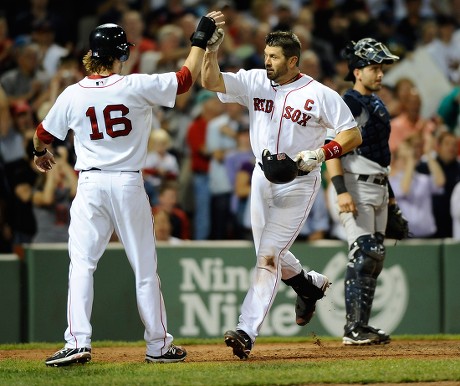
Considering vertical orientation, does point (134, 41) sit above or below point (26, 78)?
above

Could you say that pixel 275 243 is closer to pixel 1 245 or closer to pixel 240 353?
pixel 240 353

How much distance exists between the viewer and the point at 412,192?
12469mm

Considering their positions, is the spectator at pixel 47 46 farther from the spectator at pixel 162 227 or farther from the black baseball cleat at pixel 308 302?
the black baseball cleat at pixel 308 302

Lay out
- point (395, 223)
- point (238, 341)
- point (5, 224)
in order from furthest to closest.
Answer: point (5, 224) → point (395, 223) → point (238, 341)

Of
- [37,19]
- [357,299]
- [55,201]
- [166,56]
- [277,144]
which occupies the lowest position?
[357,299]

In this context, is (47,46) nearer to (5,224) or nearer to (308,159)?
(5,224)

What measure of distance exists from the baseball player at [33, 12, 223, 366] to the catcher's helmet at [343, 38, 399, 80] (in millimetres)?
1811

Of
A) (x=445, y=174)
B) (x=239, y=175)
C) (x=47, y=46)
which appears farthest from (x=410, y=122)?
(x=47, y=46)

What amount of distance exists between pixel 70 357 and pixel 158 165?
5579 millimetres

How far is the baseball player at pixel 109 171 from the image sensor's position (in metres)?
7.24

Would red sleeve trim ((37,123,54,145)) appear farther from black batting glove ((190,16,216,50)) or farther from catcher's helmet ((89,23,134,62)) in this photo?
black batting glove ((190,16,216,50))

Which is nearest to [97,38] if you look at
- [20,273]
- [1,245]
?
[20,273]

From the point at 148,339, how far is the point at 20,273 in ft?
11.8

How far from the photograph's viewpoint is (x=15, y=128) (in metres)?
12.4
